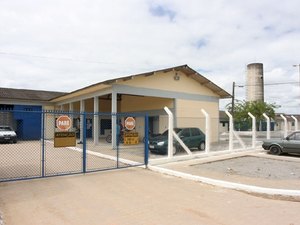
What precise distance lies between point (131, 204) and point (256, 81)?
5059cm

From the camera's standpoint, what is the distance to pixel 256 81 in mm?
53094

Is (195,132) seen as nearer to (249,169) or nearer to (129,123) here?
(249,169)

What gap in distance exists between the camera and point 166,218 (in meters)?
5.88

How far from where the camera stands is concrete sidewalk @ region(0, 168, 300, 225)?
229 inches

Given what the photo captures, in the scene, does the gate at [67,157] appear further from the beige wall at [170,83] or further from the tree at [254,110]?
the tree at [254,110]

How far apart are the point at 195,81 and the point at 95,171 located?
48.2ft

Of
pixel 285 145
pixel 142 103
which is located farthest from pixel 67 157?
pixel 285 145

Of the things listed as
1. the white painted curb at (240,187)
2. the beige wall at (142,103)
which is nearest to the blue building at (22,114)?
the beige wall at (142,103)

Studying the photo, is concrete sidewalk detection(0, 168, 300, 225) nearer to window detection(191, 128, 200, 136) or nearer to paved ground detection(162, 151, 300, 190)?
paved ground detection(162, 151, 300, 190)

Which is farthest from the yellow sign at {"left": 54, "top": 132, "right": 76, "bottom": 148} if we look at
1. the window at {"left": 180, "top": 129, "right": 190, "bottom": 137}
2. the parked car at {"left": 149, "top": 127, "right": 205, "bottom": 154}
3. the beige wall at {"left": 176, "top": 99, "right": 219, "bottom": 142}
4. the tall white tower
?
the tall white tower

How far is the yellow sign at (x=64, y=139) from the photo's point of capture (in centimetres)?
945

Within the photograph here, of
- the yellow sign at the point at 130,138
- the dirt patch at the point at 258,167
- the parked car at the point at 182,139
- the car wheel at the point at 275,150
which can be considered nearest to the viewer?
the dirt patch at the point at 258,167

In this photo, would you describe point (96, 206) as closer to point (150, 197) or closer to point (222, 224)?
point (150, 197)

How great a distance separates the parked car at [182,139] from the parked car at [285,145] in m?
3.59
